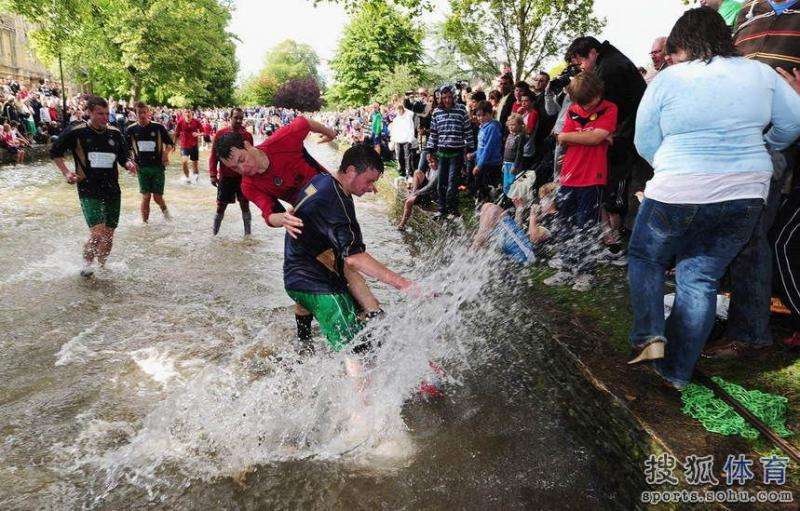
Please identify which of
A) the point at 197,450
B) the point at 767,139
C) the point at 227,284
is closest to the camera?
the point at 767,139

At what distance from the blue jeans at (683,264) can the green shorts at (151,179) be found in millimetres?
8020

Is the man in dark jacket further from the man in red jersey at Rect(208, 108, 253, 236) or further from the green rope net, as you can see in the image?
the man in red jersey at Rect(208, 108, 253, 236)

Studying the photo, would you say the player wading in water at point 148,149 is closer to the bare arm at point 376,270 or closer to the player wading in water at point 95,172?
the player wading in water at point 95,172

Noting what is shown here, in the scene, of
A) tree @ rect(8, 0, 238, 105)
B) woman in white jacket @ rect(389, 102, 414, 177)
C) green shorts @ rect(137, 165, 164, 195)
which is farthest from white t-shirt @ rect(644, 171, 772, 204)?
tree @ rect(8, 0, 238, 105)

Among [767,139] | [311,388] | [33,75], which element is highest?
[33,75]

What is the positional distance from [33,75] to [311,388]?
63.4 m

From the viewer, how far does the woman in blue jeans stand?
2.49 meters

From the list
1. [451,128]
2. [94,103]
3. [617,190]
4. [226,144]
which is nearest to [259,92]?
[451,128]

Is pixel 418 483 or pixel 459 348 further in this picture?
pixel 459 348

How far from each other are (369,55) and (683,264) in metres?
48.7

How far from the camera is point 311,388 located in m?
3.46

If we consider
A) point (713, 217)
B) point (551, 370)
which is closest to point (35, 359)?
point (551, 370)

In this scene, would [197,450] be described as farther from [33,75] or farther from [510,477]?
[33,75]

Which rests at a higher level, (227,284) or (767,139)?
(767,139)
